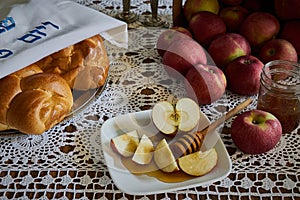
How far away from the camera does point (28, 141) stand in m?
0.73

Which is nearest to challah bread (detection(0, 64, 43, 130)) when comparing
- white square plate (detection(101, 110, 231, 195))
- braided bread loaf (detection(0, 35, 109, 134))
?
braided bread loaf (detection(0, 35, 109, 134))

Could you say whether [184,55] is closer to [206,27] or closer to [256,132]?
[206,27]

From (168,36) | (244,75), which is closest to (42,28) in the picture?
(168,36)

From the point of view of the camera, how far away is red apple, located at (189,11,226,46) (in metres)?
0.91

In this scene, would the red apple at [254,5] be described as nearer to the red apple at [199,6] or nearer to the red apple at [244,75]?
the red apple at [199,6]

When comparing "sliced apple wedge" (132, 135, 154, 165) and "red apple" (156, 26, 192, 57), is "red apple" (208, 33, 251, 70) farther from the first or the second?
"sliced apple wedge" (132, 135, 154, 165)

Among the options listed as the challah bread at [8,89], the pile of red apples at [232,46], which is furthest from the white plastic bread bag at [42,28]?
the pile of red apples at [232,46]

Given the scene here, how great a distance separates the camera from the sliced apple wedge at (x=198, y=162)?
2.15ft

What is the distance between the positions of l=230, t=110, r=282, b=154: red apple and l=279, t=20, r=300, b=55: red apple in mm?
239

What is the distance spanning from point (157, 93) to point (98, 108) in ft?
0.36

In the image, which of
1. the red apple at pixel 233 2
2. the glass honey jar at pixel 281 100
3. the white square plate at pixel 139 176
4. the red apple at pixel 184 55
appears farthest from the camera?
the red apple at pixel 233 2

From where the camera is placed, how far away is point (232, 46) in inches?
33.7

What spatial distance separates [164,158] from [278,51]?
32 centimetres

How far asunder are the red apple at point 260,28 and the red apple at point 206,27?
5cm
